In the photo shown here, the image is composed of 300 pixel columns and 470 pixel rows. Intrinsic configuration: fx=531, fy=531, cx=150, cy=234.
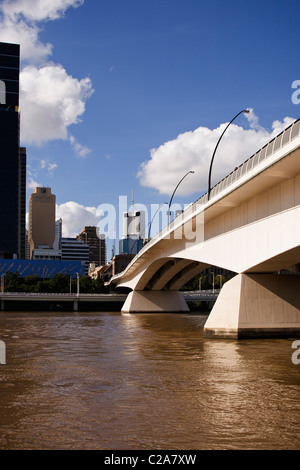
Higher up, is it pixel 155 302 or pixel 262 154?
pixel 262 154

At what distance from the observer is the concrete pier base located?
73750 millimetres

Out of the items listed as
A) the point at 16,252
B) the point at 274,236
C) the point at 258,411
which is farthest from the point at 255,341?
the point at 16,252

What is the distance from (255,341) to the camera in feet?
92.8

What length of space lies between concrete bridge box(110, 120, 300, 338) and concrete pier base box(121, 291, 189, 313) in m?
35.0

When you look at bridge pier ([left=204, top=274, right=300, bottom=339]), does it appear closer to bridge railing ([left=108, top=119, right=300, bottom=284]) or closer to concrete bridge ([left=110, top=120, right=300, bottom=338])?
concrete bridge ([left=110, top=120, right=300, bottom=338])

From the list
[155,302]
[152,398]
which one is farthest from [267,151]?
[155,302]

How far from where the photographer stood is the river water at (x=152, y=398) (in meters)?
11.0

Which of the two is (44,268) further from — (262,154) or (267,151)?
(267,151)

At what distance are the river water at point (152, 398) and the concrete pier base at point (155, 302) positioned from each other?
46.4m

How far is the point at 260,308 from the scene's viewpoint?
29.2m

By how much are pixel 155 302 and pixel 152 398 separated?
59221mm

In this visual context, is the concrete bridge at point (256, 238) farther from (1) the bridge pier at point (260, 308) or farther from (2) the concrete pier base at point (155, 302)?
(2) the concrete pier base at point (155, 302)

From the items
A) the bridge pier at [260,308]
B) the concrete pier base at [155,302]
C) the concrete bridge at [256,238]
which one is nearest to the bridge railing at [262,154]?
the concrete bridge at [256,238]
